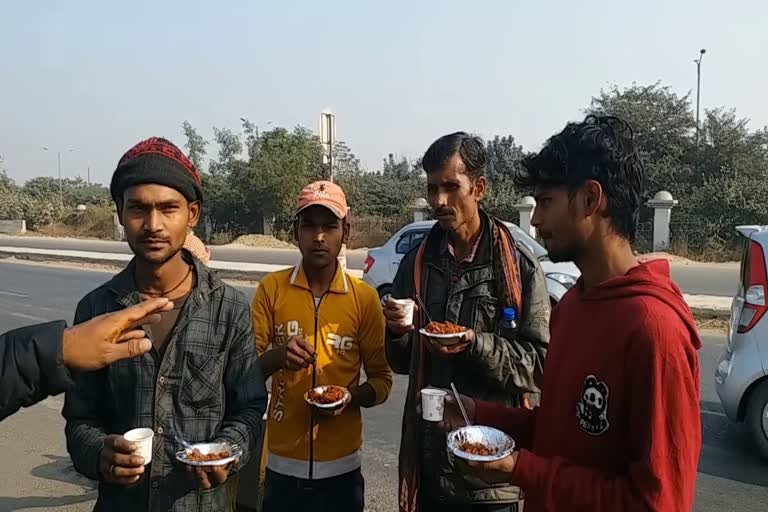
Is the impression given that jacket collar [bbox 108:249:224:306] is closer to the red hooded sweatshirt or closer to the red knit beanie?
the red knit beanie

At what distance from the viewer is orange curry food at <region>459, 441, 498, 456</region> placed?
72.7 inches

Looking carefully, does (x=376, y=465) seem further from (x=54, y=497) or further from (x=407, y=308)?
(x=407, y=308)

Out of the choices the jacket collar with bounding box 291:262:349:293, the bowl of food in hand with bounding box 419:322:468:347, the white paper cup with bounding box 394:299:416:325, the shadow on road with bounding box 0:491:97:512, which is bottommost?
the shadow on road with bounding box 0:491:97:512

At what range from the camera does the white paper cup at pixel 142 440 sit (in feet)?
6.15

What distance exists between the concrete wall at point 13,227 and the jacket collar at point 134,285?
1905 inches

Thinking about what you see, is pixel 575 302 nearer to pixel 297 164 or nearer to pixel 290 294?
pixel 290 294

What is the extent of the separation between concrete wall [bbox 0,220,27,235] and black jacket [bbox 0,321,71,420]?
4889cm

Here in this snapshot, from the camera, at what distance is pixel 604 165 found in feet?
6.02

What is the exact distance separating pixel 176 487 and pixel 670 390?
1.58 m

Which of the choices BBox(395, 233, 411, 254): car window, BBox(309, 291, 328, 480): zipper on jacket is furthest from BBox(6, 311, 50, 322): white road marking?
BBox(309, 291, 328, 480): zipper on jacket

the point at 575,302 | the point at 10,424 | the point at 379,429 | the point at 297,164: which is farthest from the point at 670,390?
the point at 297,164

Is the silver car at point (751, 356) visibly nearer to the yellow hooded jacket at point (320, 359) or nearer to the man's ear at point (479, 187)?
the man's ear at point (479, 187)

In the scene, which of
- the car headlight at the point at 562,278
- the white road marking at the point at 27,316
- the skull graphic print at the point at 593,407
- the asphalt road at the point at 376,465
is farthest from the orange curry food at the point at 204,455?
the white road marking at the point at 27,316

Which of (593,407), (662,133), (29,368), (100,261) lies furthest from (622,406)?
(662,133)
